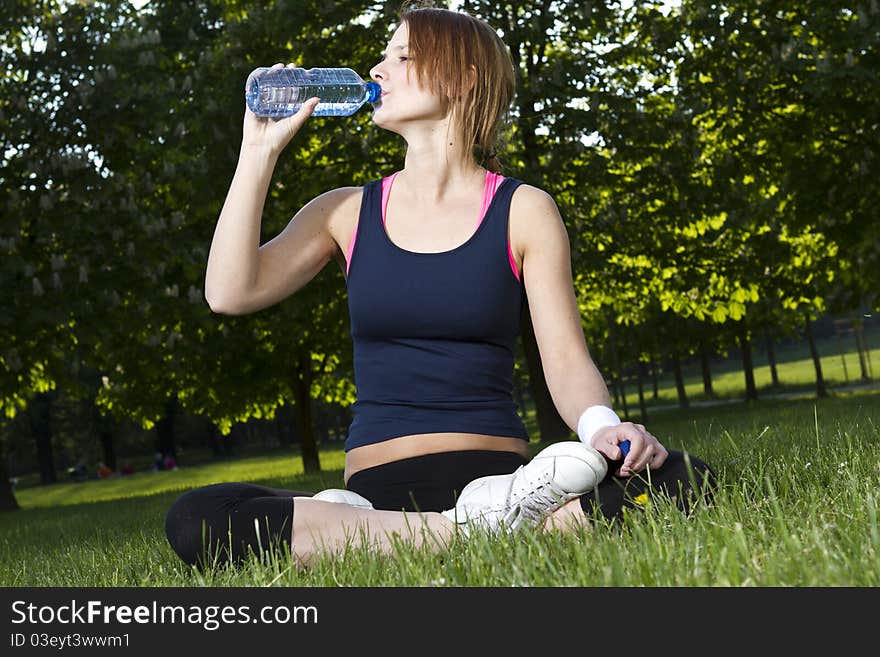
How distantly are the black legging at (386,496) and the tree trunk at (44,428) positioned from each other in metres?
40.7

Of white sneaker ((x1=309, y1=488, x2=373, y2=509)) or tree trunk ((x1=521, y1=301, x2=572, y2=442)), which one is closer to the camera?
white sneaker ((x1=309, y1=488, x2=373, y2=509))

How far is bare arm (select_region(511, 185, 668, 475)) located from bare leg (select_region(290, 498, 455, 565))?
2.15 ft

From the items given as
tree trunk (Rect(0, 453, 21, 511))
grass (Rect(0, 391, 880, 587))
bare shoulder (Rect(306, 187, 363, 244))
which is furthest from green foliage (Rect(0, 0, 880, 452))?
grass (Rect(0, 391, 880, 587))

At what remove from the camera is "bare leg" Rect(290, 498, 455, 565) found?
330 centimetres

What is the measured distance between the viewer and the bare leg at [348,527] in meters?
3.30

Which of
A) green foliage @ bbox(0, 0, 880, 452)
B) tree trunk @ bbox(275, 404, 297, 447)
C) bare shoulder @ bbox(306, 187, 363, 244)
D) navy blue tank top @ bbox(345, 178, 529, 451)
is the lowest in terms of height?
tree trunk @ bbox(275, 404, 297, 447)

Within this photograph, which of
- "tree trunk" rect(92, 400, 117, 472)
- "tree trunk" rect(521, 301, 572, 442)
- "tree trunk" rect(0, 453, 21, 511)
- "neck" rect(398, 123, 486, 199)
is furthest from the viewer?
"tree trunk" rect(92, 400, 117, 472)

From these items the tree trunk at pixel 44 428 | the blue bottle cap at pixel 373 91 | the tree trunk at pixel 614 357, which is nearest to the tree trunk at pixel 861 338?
the tree trunk at pixel 614 357

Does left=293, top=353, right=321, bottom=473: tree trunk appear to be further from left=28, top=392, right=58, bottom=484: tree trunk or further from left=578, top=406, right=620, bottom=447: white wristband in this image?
left=28, top=392, right=58, bottom=484: tree trunk

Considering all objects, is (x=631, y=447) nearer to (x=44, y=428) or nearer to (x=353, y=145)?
(x=353, y=145)

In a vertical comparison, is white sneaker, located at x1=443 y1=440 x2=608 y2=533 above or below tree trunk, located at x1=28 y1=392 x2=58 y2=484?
above

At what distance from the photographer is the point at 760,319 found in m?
28.7

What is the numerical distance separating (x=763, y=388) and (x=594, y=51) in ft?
117
